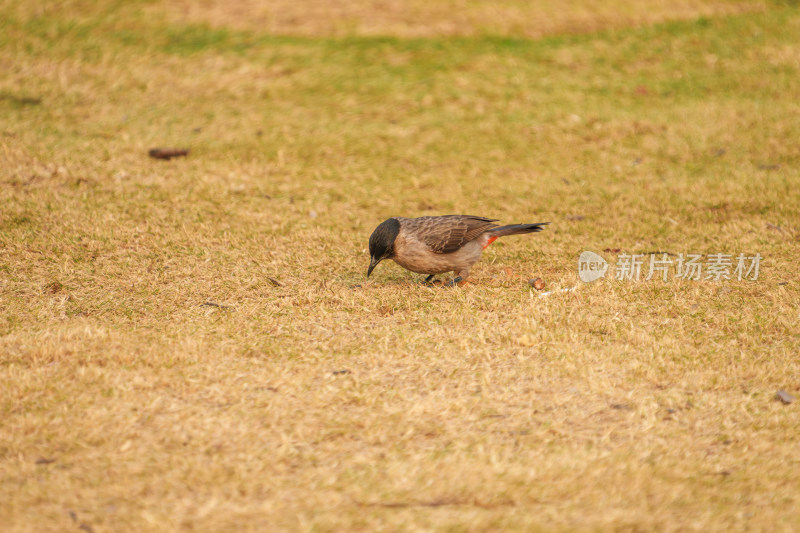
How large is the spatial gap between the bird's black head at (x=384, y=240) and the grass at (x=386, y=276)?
407mm

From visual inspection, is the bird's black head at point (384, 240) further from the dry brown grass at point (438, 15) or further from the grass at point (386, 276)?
the dry brown grass at point (438, 15)

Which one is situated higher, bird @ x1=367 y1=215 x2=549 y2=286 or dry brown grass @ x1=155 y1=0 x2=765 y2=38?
dry brown grass @ x1=155 y1=0 x2=765 y2=38

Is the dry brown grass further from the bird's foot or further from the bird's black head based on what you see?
the bird's black head

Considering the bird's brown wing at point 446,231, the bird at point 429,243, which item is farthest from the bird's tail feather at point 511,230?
the bird's brown wing at point 446,231

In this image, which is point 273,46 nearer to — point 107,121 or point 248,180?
point 107,121

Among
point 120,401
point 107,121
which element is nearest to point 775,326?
point 120,401

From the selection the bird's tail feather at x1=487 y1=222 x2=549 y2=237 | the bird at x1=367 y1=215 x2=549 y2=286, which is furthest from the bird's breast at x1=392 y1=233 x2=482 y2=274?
the bird's tail feather at x1=487 y1=222 x2=549 y2=237

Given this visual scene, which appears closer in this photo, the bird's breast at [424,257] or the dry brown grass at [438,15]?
the bird's breast at [424,257]

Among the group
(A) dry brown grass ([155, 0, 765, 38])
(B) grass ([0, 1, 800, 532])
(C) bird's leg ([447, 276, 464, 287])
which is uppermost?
(A) dry brown grass ([155, 0, 765, 38])

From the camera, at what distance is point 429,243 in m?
6.32

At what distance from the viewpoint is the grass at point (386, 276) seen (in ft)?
13.0

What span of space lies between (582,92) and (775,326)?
6.55 meters

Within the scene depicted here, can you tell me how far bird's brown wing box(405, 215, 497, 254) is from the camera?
20.8ft

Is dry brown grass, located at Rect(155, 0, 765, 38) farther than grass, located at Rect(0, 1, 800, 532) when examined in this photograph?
Yes
